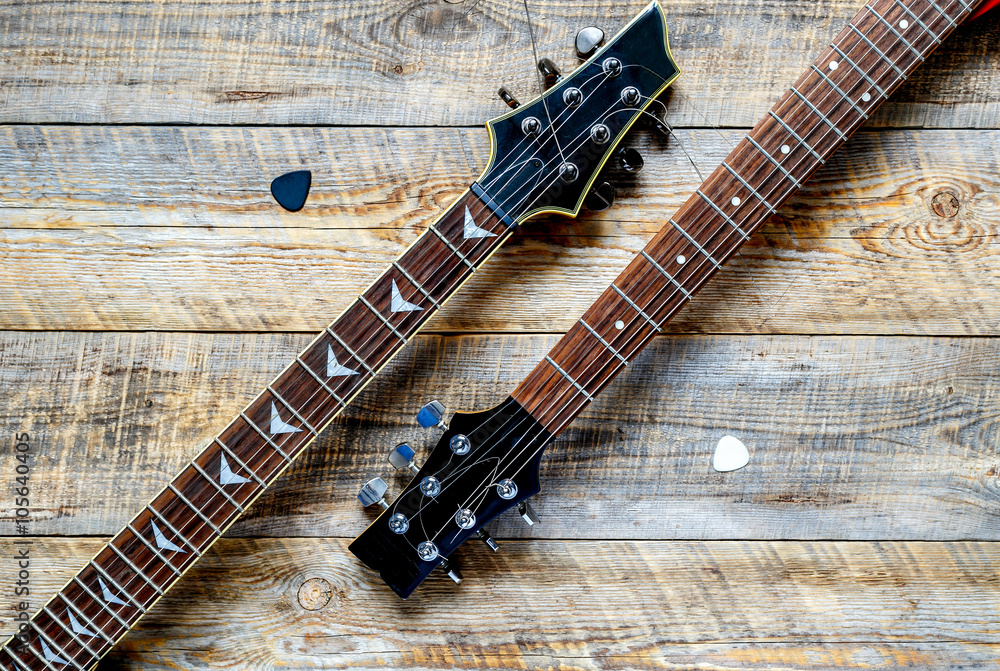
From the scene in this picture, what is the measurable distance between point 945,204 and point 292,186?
4.49ft

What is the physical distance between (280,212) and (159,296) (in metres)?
0.31

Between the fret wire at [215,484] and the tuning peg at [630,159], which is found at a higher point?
the tuning peg at [630,159]

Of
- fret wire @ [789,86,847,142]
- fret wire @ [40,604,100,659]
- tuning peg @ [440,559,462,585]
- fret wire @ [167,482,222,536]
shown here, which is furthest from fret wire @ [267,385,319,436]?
fret wire @ [789,86,847,142]

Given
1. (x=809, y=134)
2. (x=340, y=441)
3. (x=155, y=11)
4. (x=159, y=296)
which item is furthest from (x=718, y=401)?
(x=155, y=11)

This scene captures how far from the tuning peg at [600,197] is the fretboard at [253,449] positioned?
0.21m

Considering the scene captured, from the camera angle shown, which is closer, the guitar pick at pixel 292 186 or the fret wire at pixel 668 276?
the fret wire at pixel 668 276

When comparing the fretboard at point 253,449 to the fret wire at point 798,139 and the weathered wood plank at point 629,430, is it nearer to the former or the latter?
the weathered wood plank at point 629,430

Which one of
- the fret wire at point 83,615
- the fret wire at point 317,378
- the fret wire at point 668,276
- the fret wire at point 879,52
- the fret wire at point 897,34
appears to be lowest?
the fret wire at point 83,615

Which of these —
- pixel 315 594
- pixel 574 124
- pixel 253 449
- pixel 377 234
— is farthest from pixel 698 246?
pixel 315 594

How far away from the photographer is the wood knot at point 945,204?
1453mm

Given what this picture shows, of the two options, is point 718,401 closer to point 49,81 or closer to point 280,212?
point 280,212

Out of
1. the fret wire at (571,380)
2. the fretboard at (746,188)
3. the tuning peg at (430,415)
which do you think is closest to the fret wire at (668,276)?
the fretboard at (746,188)

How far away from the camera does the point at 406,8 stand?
1.44 meters

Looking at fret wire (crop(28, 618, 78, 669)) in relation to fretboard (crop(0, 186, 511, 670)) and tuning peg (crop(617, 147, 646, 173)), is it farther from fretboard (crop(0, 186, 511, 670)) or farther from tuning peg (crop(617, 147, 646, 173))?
tuning peg (crop(617, 147, 646, 173))
